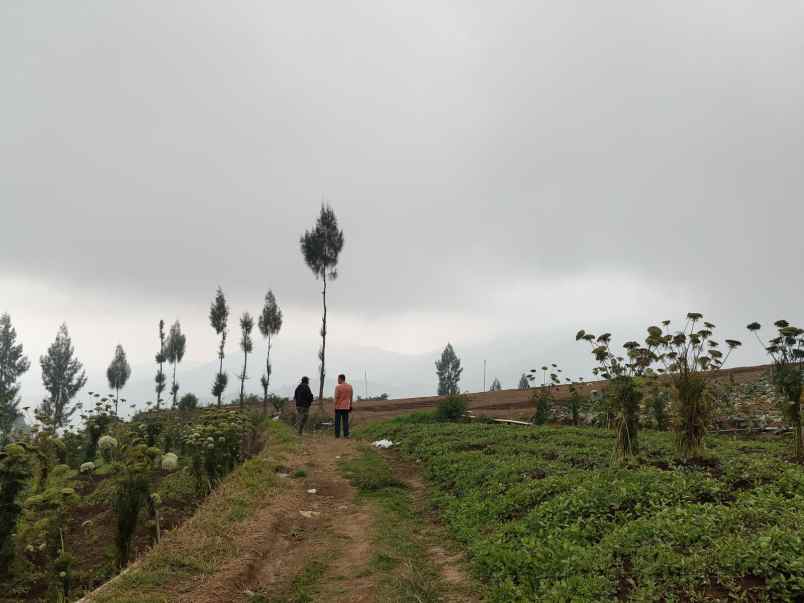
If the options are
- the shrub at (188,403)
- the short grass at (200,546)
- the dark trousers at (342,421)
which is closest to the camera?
the short grass at (200,546)

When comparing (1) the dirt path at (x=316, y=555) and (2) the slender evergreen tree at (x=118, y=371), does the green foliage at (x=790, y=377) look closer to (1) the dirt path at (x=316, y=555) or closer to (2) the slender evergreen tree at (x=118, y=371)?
(1) the dirt path at (x=316, y=555)

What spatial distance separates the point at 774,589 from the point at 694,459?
386 centimetres

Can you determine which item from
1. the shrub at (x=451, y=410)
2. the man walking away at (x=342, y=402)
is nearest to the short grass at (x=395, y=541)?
the man walking away at (x=342, y=402)

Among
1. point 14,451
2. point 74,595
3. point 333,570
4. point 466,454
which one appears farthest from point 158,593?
point 466,454

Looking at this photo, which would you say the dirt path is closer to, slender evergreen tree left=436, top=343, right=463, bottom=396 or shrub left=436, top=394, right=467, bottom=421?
shrub left=436, top=394, right=467, bottom=421

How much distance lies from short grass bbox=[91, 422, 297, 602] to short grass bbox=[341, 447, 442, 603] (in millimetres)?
1715

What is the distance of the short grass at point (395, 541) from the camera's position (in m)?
5.03

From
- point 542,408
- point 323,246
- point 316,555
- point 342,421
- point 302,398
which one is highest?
point 323,246

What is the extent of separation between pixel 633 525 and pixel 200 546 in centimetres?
470

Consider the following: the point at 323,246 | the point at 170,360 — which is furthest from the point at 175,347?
the point at 323,246

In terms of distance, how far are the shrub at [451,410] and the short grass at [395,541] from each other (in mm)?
7798

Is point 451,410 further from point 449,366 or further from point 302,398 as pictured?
point 449,366

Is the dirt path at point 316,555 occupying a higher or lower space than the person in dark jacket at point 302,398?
lower

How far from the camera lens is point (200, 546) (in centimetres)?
575
